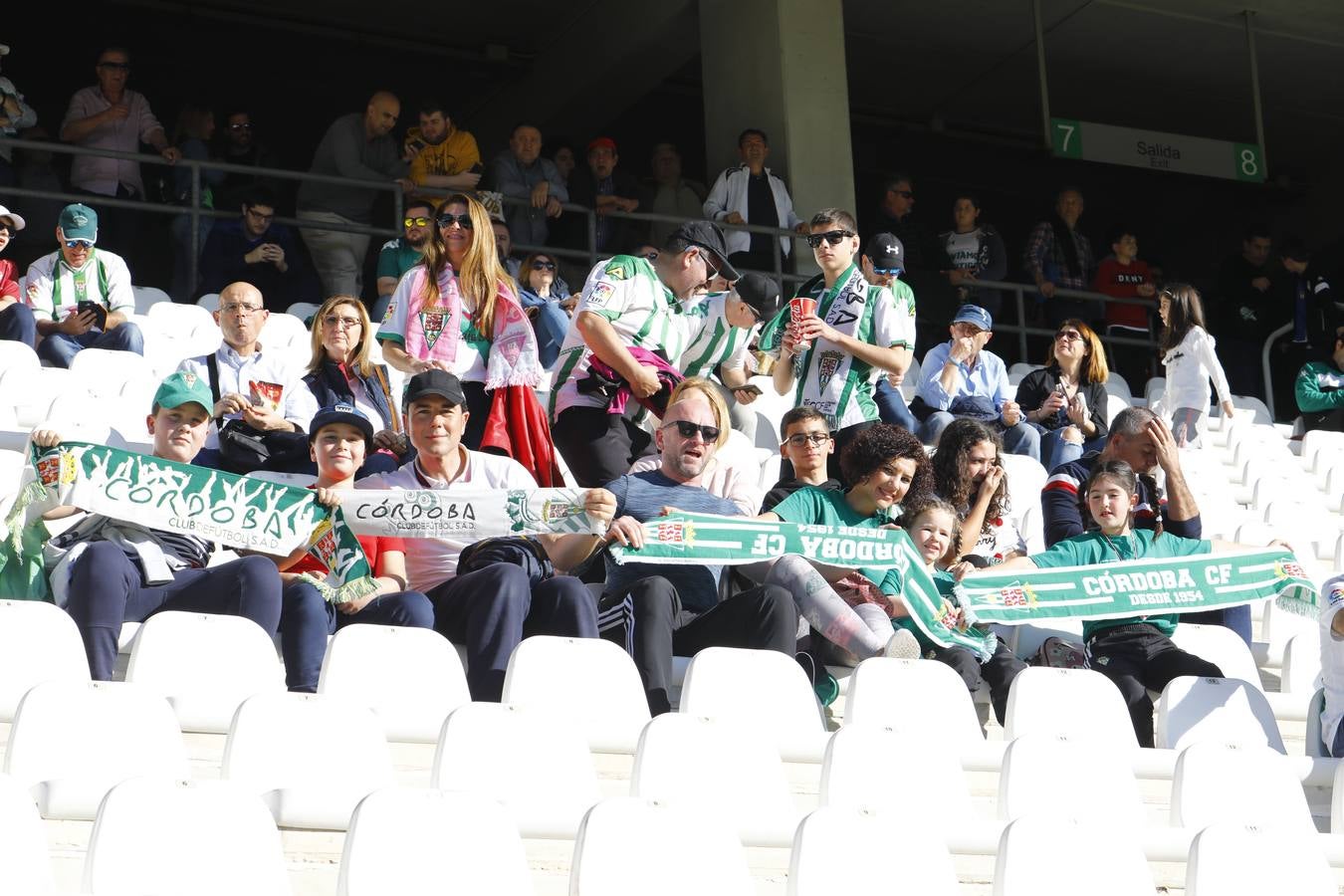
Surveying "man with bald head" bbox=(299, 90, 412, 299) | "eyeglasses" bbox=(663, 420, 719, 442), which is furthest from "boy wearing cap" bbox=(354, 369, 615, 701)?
"man with bald head" bbox=(299, 90, 412, 299)

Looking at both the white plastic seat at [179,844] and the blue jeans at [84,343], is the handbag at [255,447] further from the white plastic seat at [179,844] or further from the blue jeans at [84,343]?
the white plastic seat at [179,844]

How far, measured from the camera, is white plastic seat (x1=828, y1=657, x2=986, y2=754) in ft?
13.8

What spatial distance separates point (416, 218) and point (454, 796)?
214 inches

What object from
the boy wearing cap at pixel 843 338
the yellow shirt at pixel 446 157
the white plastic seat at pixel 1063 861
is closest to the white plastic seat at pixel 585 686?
the white plastic seat at pixel 1063 861

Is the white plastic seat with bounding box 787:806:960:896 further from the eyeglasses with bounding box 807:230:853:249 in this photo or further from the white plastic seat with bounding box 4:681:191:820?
the eyeglasses with bounding box 807:230:853:249

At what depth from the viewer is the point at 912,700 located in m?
4.28

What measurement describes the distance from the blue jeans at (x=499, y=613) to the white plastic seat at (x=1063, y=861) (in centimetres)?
142

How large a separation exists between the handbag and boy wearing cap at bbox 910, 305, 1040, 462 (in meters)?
2.80

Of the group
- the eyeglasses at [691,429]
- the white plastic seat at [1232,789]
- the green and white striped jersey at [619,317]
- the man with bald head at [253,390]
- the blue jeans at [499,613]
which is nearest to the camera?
the white plastic seat at [1232,789]

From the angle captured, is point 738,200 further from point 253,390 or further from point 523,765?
point 523,765

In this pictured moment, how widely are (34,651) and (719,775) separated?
52.1 inches

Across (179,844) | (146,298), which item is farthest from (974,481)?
(146,298)

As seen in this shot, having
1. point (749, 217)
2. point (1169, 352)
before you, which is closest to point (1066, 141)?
point (749, 217)

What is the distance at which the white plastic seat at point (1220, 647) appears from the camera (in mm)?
5152
